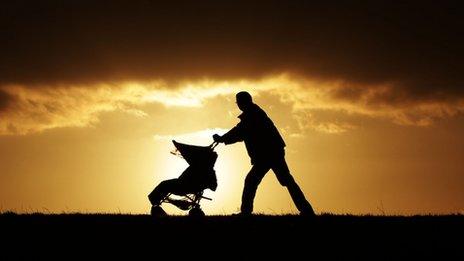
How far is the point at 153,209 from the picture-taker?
510 inches

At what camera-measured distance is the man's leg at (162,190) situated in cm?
1282

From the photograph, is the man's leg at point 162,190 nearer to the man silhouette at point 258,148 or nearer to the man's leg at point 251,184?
the man silhouette at point 258,148

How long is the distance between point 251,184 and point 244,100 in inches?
69.5

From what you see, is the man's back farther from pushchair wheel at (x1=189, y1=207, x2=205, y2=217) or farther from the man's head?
pushchair wheel at (x1=189, y1=207, x2=205, y2=217)

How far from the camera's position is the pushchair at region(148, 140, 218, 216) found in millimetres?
12750

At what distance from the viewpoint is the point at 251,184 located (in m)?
12.8

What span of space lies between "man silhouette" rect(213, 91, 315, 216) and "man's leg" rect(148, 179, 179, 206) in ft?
4.33

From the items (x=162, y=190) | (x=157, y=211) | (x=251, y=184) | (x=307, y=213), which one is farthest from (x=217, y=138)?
(x=307, y=213)
